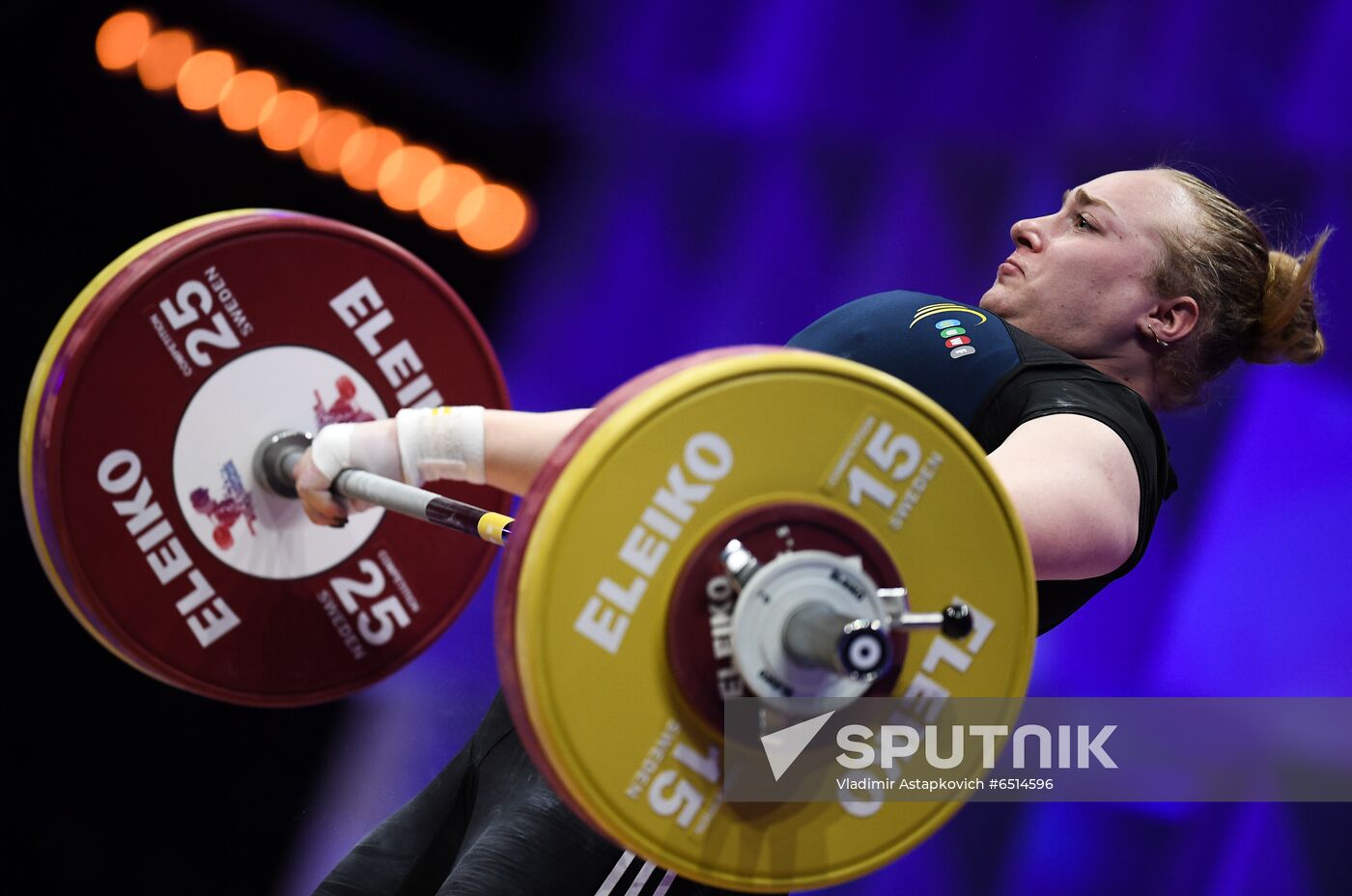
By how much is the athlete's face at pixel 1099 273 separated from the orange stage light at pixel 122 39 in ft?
7.66

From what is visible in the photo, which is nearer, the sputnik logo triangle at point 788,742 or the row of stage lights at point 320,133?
the sputnik logo triangle at point 788,742

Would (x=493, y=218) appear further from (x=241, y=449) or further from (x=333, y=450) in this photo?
(x=333, y=450)

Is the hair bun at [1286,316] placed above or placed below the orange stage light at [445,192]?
below

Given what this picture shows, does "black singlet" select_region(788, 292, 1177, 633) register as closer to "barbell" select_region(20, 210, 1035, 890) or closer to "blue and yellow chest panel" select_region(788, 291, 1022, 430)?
"blue and yellow chest panel" select_region(788, 291, 1022, 430)

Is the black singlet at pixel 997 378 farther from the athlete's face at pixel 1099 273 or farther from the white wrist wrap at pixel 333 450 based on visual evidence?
the white wrist wrap at pixel 333 450

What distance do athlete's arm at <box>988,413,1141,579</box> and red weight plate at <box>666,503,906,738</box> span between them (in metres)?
0.23

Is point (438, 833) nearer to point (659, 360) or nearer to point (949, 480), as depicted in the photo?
point (949, 480)

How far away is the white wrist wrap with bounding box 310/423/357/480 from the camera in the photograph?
1.70m

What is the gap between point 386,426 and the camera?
1671mm

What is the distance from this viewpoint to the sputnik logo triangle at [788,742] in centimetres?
120

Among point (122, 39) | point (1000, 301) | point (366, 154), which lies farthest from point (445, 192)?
point (1000, 301)

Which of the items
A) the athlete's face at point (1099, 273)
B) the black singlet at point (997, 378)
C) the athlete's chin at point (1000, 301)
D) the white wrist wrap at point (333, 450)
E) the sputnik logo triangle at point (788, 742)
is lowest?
the sputnik logo triangle at point (788, 742)

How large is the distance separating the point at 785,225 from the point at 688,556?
2.34m

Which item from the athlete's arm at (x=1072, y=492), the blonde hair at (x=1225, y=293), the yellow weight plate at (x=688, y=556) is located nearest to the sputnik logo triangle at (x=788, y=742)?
the yellow weight plate at (x=688, y=556)
